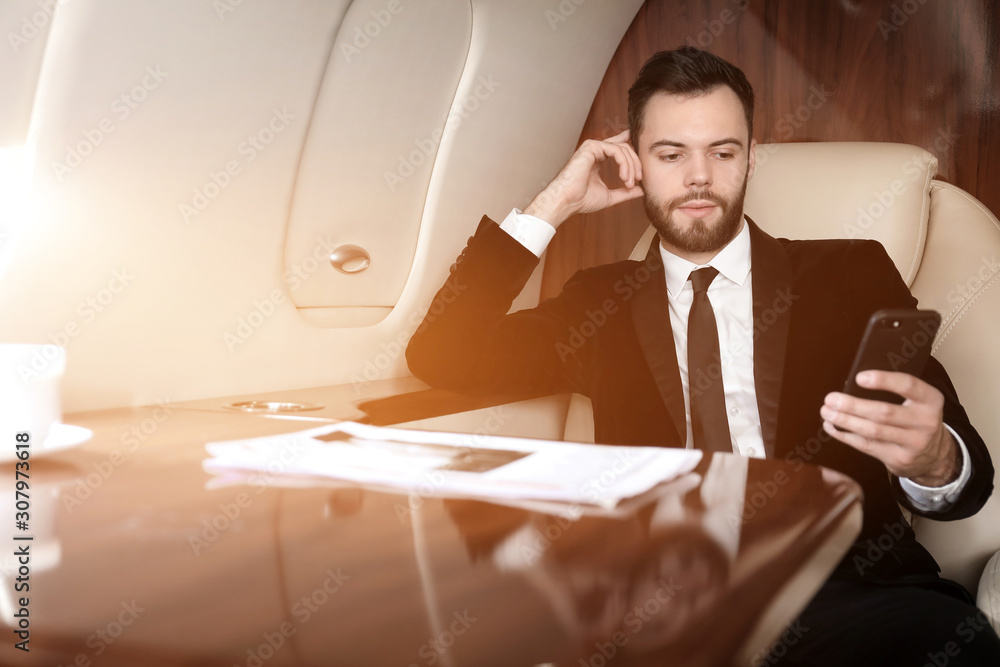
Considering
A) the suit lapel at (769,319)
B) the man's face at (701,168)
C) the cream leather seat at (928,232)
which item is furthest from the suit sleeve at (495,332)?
the cream leather seat at (928,232)

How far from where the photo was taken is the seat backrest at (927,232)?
121 centimetres

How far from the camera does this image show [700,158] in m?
1.55

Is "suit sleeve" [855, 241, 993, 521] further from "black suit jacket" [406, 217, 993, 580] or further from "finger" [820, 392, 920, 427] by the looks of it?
"finger" [820, 392, 920, 427]

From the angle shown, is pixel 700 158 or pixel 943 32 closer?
A: pixel 700 158

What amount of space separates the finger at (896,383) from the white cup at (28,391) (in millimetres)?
923

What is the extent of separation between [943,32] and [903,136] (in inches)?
9.2

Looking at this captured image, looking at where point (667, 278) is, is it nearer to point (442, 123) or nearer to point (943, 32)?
point (442, 123)

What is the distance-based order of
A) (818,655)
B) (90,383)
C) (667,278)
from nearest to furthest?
(818,655) → (90,383) → (667,278)

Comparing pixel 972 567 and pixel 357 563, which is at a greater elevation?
pixel 357 563

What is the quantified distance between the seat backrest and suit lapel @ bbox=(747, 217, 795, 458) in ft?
0.48

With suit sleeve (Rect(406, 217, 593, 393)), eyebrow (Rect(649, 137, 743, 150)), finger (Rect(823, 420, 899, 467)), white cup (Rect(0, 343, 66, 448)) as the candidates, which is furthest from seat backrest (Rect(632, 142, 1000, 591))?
white cup (Rect(0, 343, 66, 448))

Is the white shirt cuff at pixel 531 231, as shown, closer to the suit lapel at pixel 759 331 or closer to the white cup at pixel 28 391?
the suit lapel at pixel 759 331

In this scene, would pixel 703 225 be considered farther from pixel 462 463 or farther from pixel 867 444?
pixel 462 463

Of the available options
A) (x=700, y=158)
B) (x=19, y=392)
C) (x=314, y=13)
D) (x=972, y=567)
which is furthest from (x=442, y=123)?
(x=972, y=567)
